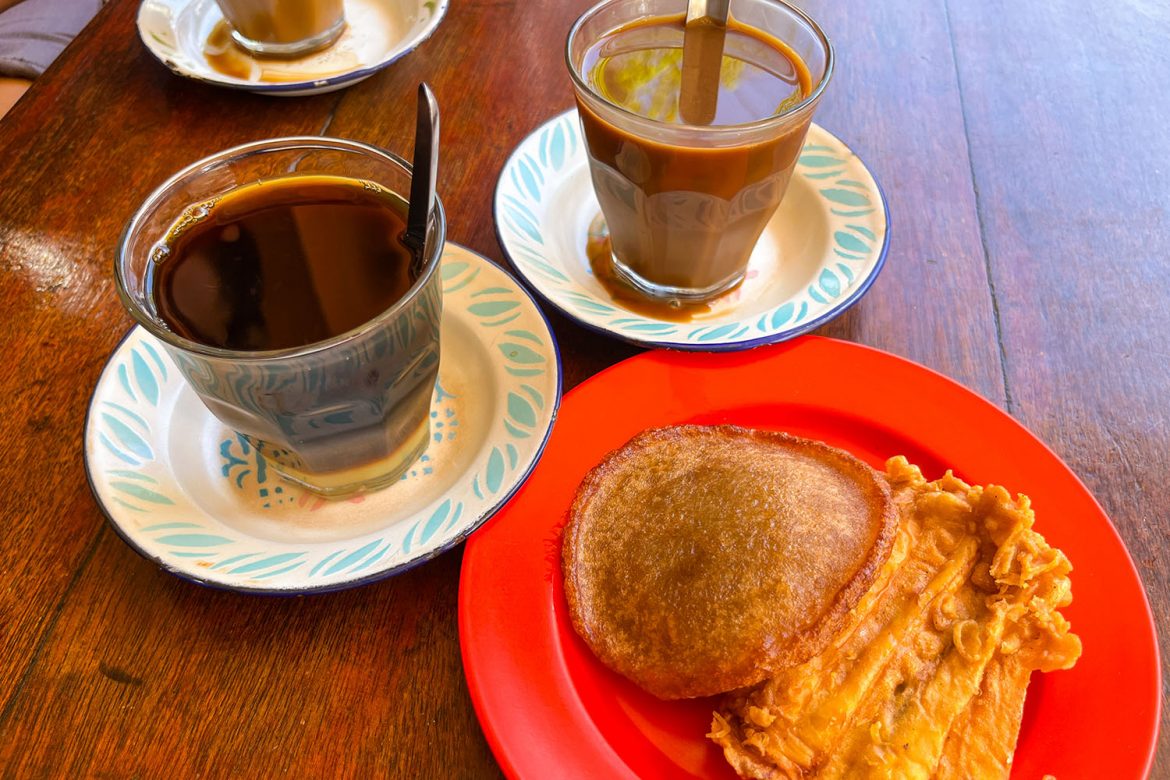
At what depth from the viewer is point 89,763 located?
94cm

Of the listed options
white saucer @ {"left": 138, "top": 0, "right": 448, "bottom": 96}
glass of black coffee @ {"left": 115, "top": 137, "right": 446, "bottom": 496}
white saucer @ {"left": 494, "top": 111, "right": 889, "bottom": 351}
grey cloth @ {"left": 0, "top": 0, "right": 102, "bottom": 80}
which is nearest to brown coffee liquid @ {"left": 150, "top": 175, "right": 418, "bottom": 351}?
glass of black coffee @ {"left": 115, "top": 137, "right": 446, "bottom": 496}

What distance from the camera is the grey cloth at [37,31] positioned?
246 cm

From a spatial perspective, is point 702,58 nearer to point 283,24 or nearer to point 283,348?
point 283,348

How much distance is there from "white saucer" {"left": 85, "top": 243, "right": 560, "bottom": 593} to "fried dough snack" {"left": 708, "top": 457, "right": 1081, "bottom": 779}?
0.44 meters

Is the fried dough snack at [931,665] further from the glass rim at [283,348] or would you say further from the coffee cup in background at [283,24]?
the coffee cup in background at [283,24]

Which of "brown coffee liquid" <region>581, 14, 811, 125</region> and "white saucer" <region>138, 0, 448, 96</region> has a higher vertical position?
"brown coffee liquid" <region>581, 14, 811, 125</region>

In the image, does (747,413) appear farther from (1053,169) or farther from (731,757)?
(1053,169)

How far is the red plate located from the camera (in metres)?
0.92

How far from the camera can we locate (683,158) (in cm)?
124

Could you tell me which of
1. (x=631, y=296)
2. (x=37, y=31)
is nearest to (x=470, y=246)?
(x=631, y=296)

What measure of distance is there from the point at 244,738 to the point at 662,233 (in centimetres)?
97

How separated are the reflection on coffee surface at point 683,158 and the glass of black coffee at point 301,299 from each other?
0.39 metres

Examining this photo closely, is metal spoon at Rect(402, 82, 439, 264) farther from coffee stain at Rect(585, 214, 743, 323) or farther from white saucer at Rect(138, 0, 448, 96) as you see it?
white saucer at Rect(138, 0, 448, 96)

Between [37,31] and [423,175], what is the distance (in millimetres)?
2326
